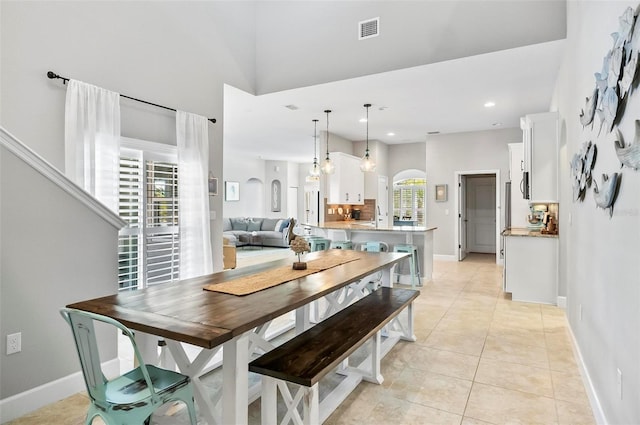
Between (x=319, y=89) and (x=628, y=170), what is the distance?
4220mm

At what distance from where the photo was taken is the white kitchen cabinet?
4.81m

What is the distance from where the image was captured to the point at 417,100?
5863 millimetres

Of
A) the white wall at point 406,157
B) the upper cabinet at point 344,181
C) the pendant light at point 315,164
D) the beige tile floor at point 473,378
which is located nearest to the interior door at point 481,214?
the white wall at point 406,157

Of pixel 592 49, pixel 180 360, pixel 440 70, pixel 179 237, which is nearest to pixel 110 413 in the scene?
pixel 180 360

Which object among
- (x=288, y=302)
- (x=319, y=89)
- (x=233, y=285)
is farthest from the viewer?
(x=319, y=89)

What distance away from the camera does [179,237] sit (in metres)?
4.23

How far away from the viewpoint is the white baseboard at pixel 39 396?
2238mm

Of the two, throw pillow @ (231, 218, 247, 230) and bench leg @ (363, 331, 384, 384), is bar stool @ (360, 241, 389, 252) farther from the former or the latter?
throw pillow @ (231, 218, 247, 230)

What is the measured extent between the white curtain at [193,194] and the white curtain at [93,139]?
2.61ft

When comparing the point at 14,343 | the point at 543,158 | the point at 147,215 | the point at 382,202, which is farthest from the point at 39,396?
the point at 382,202

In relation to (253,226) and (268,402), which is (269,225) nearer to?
(253,226)

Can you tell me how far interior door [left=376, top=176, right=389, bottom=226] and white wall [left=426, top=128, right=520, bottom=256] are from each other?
4.52 feet

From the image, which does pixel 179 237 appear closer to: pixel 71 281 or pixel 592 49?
pixel 71 281

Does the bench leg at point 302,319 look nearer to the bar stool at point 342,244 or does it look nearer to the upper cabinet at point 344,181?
the bar stool at point 342,244
